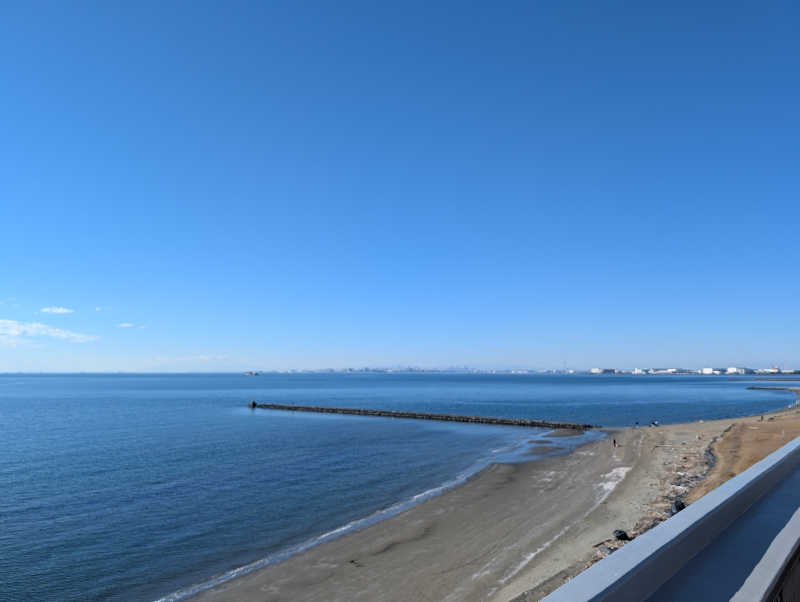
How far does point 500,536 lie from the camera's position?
2062cm

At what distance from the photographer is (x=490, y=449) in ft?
151

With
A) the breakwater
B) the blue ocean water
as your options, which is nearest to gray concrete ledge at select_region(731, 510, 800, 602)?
the blue ocean water

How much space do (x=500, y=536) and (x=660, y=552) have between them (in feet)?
64.6

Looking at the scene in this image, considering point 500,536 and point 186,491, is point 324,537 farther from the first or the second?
point 186,491

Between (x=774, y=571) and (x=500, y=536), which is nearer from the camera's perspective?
(x=774, y=571)

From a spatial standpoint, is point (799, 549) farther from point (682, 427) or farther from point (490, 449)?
point (682, 427)

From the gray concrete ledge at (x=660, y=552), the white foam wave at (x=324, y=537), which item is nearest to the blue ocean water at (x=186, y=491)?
the white foam wave at (x=324, y=537)

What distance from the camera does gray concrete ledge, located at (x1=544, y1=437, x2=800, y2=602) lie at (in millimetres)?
2397

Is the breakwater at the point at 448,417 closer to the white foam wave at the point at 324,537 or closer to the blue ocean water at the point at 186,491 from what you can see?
the blue ocean water at the point at 186,491

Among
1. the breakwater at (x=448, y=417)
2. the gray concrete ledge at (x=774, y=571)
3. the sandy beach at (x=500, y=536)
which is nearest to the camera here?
the gray concrete ledge at (x=774, y=571)

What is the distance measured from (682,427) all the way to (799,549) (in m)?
60.5

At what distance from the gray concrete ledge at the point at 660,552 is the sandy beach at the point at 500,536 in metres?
11.6

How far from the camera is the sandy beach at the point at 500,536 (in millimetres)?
15961

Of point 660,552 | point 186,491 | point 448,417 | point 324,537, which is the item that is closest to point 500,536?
point 324,537
